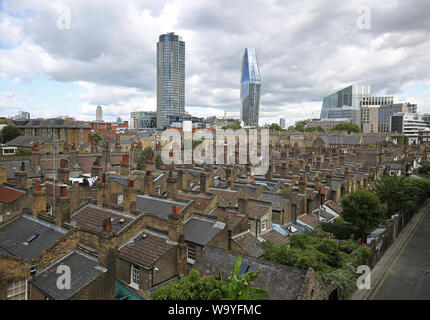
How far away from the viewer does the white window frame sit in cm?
1591

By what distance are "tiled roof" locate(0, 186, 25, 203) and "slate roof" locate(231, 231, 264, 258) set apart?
856 inches

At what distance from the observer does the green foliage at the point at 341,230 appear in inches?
1449

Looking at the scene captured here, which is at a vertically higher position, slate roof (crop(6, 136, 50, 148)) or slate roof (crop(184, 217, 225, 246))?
slate roof (crop(6, 136, 50, 148))

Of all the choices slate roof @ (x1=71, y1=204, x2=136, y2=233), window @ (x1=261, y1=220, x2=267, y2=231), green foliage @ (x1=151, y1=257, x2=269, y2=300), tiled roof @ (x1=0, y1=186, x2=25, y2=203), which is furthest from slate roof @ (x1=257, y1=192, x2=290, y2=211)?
tiled roof @ (x1=0, y1=186, x2=25, y2=203)

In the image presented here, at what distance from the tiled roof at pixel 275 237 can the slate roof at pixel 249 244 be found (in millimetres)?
3140

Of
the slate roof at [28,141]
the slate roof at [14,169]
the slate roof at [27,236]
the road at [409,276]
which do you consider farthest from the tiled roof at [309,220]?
the slate roof at [28,141]

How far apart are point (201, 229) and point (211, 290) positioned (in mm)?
11278

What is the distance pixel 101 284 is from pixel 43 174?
34.2 m

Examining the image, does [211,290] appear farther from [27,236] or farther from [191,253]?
[27,236]

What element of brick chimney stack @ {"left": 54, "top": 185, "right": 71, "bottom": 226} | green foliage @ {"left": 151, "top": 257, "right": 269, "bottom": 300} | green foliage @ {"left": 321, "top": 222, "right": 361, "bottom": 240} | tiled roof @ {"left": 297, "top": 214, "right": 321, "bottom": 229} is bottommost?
green foliage @ {"left": 321, "top": 222, "right": 361, "bottom": 240}

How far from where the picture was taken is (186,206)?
26.8 metres

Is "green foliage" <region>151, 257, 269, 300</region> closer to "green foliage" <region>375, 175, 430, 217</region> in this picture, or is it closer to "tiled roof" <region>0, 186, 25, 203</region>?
"tiled roof" <region>0, 186, 25, 203</region>

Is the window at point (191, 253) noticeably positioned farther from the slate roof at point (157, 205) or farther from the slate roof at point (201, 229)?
the slate roof at point (157, 205)
